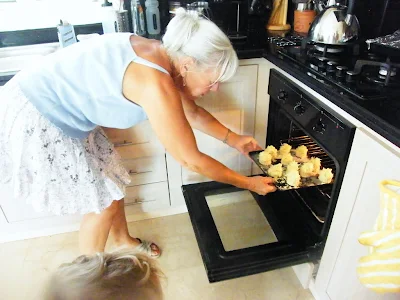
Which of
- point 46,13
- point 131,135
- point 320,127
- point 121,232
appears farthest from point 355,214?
point 46,13

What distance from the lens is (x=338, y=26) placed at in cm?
117

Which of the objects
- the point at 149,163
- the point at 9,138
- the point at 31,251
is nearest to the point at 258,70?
the point at 149,163

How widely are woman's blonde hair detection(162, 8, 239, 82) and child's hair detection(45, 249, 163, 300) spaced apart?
20.5 inches

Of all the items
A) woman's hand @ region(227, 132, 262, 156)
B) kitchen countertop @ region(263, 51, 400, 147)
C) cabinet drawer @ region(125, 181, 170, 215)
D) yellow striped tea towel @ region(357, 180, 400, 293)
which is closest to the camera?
yellow striped tea towel @ region(357, 180, 400, 293)

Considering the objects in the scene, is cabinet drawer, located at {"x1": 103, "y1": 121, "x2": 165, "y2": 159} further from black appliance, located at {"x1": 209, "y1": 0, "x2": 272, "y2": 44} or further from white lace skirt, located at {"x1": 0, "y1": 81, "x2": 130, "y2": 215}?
black appliance, located at {"x1": 209, "y1": 0, "x2": 272, "y2": 44}

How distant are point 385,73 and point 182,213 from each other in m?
1.19

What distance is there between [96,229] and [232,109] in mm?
789

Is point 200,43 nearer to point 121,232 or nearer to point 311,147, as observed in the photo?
point 311,147

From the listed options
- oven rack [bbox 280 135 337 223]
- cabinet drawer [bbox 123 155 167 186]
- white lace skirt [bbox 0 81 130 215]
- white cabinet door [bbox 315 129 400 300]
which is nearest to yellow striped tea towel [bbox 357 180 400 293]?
white cabinet door [bbox 315 129 400 300]

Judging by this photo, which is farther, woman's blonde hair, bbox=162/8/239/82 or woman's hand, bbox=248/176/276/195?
woman's hand, bbox=248/176/276/195

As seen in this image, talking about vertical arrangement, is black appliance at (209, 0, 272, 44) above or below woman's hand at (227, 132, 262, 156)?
above

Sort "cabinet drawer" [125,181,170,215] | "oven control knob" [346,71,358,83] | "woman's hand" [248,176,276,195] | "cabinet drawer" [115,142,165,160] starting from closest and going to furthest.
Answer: "oven control knob" [346,71,358,83]
"woman's hand" [248,176,276,195]
"cabinet drawer" [115,142,165,160]
"cabinet drawer" [125,181,170,215]

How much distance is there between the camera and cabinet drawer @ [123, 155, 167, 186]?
1489mm

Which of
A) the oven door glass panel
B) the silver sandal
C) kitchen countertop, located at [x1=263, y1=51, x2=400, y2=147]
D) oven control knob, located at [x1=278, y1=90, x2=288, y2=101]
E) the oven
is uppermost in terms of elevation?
kitchen countertop, located at [x1=263, y1=51, x2=400, y2=147]
